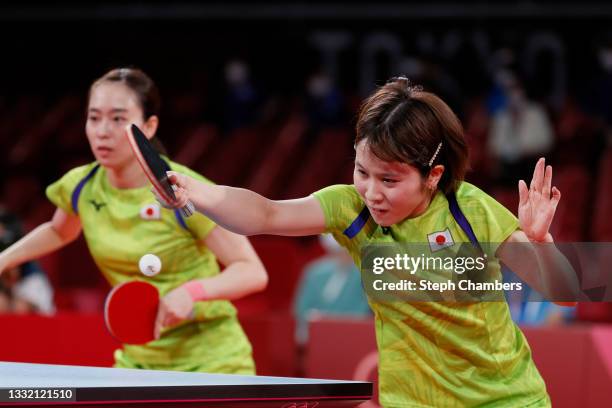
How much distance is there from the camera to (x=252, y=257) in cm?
333

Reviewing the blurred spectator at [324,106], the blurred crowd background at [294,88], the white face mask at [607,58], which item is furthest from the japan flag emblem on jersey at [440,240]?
the blurred spectator at [324,106]

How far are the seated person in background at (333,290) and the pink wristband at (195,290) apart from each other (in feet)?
10.1

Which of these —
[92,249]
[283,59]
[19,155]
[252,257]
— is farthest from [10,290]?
[283,59]

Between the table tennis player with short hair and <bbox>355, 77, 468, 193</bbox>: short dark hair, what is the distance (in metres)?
0.87

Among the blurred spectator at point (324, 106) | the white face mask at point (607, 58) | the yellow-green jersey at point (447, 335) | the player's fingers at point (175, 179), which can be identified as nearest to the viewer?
the player's fingers at point (175, 179)

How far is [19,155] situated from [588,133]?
556 cm

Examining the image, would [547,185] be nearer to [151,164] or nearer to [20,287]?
[151,164]

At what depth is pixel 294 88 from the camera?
38.9 feet

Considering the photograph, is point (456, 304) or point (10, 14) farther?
point (10, 14)

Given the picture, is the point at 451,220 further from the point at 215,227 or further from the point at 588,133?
the point at 588,133

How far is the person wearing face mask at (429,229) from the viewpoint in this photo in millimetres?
2568

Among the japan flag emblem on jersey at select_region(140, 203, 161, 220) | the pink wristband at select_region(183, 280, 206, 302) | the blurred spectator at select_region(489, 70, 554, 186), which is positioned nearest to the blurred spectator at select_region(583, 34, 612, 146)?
the blurred spectator at select_region(489, 70, 554, 186)

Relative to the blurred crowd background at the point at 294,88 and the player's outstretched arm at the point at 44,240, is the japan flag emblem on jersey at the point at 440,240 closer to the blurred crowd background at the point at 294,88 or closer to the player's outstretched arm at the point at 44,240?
the player's outstretched arm at the point at 44,240

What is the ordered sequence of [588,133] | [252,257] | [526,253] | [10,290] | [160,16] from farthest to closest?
[160,16]
[588,133]
[10,290]
[252,257]
[526,253]
